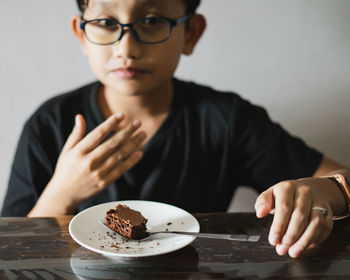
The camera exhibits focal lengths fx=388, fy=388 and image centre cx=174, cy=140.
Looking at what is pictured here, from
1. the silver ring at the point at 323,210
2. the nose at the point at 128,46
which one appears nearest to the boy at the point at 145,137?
the nose at the point at 128,46

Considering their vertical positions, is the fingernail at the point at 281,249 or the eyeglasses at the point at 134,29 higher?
the eyeglasses at the point at 134,29

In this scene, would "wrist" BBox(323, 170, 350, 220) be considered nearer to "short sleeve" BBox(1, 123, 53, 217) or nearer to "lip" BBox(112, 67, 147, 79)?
"lip" BBox(112, 67, 147, 79)

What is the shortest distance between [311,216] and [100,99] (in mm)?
769

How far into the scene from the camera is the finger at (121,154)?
1.00m

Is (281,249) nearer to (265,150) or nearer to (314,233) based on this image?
(314,233)

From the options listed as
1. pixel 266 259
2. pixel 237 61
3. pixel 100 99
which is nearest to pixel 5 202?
pixel 100 99

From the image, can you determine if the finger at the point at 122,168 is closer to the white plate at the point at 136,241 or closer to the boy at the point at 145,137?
the boy at the point at 145,137

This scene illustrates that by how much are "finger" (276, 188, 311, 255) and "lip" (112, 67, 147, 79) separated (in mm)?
510

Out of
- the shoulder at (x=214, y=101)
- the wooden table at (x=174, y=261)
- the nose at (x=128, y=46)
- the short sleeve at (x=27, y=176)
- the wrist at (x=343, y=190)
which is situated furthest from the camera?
the shoulder at (x=214, y=101)

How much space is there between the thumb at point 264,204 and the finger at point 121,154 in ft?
1.42

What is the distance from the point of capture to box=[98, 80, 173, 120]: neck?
119 centimetres

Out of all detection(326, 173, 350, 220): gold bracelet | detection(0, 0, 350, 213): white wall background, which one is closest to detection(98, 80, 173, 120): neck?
detection(0, 0, 350, 213): white wall background

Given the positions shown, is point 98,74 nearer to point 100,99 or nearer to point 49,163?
point 100,99

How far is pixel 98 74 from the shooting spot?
1.05 m
